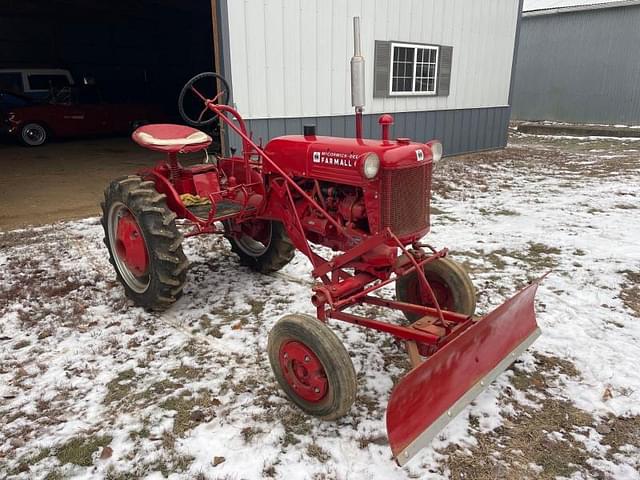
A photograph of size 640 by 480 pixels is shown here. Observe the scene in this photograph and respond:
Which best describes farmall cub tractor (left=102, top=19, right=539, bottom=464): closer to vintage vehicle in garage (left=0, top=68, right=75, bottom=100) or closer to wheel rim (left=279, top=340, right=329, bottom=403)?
wheel rim (left=279, top=340, right=329, bottom=403)

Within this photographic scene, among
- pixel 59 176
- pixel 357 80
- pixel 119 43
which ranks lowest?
pixel 59 176

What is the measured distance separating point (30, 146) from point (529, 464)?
12.9 m

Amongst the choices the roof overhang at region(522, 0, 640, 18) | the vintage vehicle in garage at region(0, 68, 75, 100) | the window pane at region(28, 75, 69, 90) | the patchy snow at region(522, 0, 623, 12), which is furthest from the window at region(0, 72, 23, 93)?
the roof overhang at region(522, 0, 640, 18)

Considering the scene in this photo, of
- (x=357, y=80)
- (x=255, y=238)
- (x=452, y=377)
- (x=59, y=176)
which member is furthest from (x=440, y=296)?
(x=59, y=176)

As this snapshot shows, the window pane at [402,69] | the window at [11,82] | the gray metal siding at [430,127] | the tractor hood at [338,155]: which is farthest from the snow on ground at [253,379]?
the window at [11,82]

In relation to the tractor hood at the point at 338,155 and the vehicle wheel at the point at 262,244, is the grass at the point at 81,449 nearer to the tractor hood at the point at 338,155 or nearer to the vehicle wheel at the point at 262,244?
the tractor hood at the point at 338,155

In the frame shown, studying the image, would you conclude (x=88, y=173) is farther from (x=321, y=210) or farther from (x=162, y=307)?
(x=321, y=210)

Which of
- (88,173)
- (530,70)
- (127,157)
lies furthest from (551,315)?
(530,70)

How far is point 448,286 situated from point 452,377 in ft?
2.93

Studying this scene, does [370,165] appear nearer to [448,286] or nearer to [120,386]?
[448,286]

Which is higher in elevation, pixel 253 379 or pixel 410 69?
pixel 410 69

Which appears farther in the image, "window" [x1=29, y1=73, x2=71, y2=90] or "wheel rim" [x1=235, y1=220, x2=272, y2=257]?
"window" [x1=29, y1=73, x2=71, y2=90]

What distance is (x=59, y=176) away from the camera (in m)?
8.59

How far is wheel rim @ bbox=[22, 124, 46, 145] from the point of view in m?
11.6
